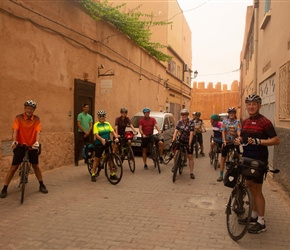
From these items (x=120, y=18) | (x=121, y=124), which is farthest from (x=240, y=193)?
(x=120, y=18)

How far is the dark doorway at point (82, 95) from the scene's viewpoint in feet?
32.3

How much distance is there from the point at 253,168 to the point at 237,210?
2.10ft

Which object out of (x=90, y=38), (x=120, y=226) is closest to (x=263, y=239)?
(x=120, y=226)

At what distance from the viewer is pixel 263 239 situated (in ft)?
13.3

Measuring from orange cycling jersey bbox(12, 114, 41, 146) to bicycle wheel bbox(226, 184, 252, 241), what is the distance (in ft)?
12.4

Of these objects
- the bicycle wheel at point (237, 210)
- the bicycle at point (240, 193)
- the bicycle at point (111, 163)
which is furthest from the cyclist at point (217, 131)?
the bicycle wheel at point (237, 210)

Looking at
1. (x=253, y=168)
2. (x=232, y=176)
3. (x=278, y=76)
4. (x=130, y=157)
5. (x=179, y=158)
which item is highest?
(x=278, y=76)

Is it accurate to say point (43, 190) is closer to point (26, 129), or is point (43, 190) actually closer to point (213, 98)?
point (26, 129)

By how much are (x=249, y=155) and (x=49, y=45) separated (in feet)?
20.7

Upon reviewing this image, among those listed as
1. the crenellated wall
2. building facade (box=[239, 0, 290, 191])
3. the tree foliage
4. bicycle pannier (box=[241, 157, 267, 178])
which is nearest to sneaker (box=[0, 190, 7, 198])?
bicycle pannier (box=[241, 157, 267, 178])

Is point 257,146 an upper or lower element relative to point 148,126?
lower

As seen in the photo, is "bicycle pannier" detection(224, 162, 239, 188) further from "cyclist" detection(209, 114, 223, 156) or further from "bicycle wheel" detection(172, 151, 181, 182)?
"cyclist" detection(209, 114, 223, 156)

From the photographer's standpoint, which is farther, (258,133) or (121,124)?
(121,124)

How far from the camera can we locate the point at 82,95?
404 inches
